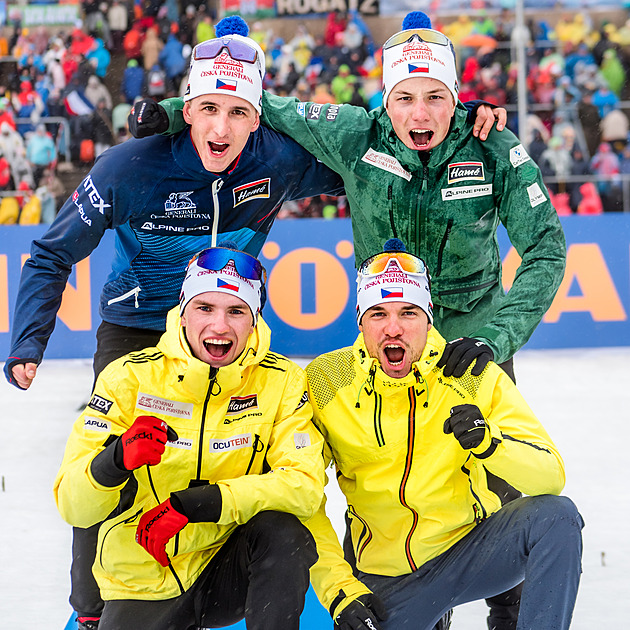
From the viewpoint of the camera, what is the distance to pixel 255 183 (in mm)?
3412

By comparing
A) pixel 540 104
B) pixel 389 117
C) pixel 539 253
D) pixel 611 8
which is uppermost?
pixel 611 8

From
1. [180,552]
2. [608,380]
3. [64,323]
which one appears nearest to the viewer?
[180,552]

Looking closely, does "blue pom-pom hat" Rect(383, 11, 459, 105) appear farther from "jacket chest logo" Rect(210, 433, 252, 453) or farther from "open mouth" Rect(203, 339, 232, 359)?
"jacket chest logo" Rect(210, 433, 252, 453)

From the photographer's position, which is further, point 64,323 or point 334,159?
point 64,323

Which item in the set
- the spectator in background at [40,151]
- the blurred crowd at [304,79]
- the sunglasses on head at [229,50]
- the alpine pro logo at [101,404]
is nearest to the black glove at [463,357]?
the alpine pro logo at [101,404]

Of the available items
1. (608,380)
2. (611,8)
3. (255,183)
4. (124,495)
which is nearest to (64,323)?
(608,380)

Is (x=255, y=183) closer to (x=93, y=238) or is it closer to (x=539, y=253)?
(x=93, y=238)

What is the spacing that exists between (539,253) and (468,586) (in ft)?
4.01

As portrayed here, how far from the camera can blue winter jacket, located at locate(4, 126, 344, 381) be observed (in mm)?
3244

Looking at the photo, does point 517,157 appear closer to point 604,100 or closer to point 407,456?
point 407,456

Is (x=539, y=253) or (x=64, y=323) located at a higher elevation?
(x=539, y=253)

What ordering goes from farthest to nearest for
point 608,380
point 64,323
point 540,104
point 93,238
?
point 540,104
point 64,323
point 608,380
point 93,238

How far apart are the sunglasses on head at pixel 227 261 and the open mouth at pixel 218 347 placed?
23 cm

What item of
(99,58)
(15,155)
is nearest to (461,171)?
(15,155)
